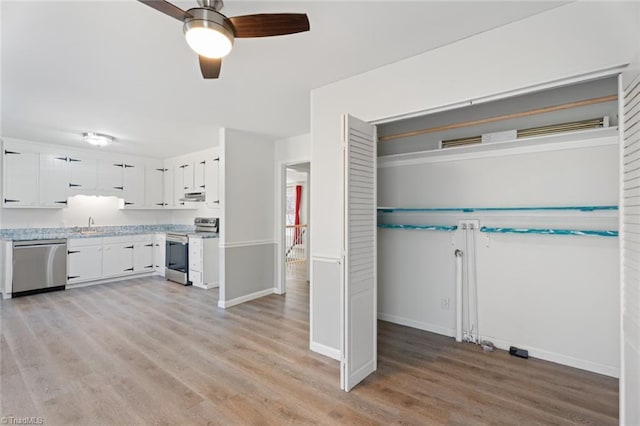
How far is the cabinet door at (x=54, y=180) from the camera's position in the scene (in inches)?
217

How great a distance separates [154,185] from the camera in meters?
6.94

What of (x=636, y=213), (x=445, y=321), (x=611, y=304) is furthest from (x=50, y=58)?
(x=611, y=304)

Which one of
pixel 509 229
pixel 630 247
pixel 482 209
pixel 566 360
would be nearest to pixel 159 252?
pixel 482 209

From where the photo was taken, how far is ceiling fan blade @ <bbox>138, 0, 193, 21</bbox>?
1.52 metres

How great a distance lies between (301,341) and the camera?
3348 millimetres

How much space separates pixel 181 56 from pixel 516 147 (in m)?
3.21

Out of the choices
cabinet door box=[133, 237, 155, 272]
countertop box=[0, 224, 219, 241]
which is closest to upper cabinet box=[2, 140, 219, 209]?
countertop box=[0, 224, 219, 241]

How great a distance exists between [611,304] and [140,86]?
4.80 metres

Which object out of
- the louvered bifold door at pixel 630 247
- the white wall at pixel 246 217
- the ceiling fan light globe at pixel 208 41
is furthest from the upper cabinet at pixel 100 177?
the louvered bifold door at pixel 630 247

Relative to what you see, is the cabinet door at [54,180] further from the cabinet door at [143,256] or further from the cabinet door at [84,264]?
the cabinet door at [143,256]

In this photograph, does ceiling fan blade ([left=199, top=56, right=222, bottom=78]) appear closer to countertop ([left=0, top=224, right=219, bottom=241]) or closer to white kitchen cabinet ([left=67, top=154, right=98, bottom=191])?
countertop ([left=0, top=224, right=219, bottom=241])

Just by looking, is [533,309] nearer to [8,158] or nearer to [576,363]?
[576,363]

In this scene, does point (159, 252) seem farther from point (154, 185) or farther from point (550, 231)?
point (550, 231)

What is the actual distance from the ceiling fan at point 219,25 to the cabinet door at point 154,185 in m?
5.89
